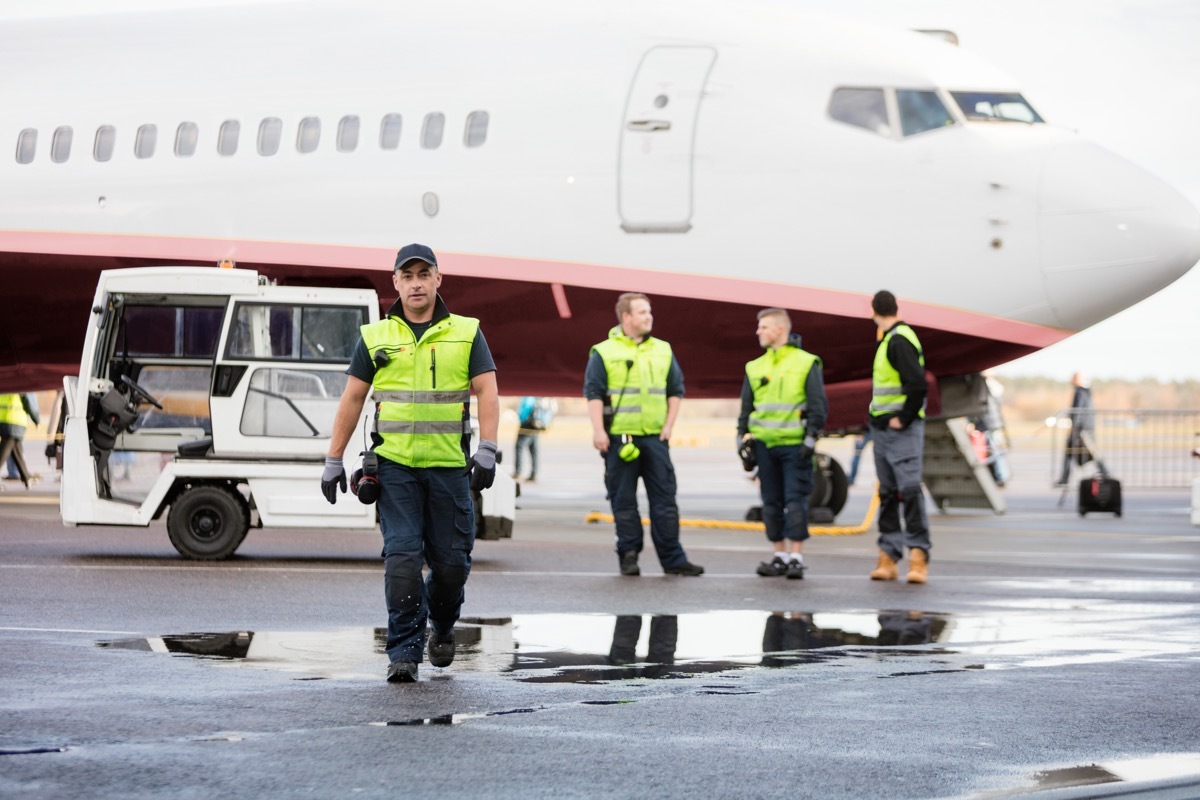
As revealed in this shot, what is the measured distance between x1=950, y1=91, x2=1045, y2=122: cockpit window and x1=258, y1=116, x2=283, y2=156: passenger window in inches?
226

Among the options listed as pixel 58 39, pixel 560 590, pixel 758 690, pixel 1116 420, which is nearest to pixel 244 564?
pixel 560 590

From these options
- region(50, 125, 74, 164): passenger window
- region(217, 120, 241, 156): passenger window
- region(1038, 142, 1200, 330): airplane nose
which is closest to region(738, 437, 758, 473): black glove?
region(1038, 142, 1200, 330): airplane nose

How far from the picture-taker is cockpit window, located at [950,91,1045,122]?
14758 mm

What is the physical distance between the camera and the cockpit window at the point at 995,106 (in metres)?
14.8

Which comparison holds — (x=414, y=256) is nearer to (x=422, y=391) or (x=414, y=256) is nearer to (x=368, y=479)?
(x=422, y=391)

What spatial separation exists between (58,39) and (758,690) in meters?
12.6

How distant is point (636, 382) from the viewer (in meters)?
12.2

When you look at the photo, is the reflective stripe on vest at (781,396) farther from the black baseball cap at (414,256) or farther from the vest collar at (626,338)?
the black baseball cap at (414,256)

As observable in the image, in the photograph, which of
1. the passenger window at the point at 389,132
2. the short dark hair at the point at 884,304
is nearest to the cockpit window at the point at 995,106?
the short dark hair at the point at 884,304

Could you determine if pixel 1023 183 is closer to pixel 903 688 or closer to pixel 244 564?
pixel 244 564

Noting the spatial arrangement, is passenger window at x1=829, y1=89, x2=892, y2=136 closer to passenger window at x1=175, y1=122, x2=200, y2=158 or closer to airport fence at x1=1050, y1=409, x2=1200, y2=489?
passenger window at x1=175, y1=122, x2=200, y2=158

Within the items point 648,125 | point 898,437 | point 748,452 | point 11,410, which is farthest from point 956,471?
point 11,410

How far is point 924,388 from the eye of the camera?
1168cm

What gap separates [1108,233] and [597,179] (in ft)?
13.4
